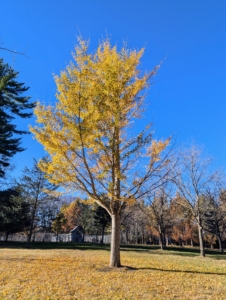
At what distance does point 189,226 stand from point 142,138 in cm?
3517

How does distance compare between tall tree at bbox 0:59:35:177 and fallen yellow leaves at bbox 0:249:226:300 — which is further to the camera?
tall tree at bbox 0:59:35:177

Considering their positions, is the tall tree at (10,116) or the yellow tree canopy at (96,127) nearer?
the yellow tree canopy at (96,127)

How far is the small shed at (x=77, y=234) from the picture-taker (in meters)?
42.8

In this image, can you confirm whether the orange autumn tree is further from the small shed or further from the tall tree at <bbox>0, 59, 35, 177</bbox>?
the small shed

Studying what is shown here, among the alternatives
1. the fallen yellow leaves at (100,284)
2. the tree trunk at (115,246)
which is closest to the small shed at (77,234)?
the tree trunk at (115,246)

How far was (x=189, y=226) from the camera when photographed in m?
38.6

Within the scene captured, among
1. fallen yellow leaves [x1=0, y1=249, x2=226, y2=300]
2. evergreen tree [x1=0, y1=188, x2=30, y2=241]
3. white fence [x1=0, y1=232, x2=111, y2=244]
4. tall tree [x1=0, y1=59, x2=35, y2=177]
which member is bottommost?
fallen yellow leaves [x1=0, y1=249, x2=226, y2=300]

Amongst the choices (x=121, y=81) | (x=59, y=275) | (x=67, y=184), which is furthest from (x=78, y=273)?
(x=121, y=81)

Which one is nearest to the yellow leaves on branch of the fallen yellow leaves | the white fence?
the fallen yellow leaves

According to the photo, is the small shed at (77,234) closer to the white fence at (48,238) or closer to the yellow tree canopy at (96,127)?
the white fence at (48,238)

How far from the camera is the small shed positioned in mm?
42797

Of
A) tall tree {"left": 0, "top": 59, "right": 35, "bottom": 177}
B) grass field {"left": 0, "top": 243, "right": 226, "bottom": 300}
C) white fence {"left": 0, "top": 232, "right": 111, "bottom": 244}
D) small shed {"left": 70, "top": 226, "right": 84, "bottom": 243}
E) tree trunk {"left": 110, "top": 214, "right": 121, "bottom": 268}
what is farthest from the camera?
small shed {"left": 70, "top": 226, "right": 84, "bottom": 243}

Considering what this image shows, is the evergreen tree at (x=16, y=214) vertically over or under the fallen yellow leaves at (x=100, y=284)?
over

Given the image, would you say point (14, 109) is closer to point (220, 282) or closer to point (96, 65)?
point (96, 65)
